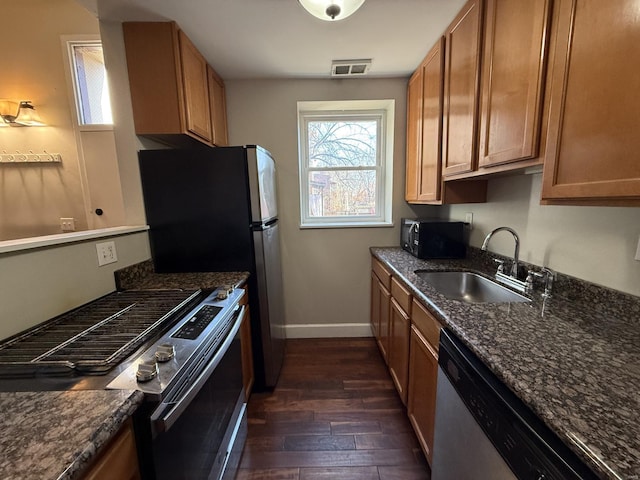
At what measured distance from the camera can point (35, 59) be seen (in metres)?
2.33

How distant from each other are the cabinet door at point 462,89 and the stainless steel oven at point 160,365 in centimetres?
150

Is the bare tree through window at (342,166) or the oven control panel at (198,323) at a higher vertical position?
the bare tree through window at (342,166)

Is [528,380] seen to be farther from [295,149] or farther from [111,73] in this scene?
[111,73]

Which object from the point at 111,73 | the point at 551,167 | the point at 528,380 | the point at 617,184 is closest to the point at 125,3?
the point at 111,73

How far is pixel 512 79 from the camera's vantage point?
1.12m

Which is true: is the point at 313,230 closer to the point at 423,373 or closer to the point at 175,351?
the point at 423,373

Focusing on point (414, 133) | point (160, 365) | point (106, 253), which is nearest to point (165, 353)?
point (160, 365)

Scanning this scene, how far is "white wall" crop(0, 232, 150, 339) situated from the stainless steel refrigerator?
0.34 meters

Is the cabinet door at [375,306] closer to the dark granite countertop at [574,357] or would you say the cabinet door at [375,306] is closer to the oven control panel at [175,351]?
the dark granite countertop at [574,357]

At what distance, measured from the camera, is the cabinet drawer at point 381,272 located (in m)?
2.04

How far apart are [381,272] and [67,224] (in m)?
2.91

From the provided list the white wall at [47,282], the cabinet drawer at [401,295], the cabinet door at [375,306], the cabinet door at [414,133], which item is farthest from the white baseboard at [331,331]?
the white wall at [47,282]

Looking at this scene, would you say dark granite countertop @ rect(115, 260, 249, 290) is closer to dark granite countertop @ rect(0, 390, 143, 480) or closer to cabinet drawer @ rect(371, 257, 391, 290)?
dark granite countertop @ rect(0, 390, 143, 480)

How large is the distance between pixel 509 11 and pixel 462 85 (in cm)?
39
